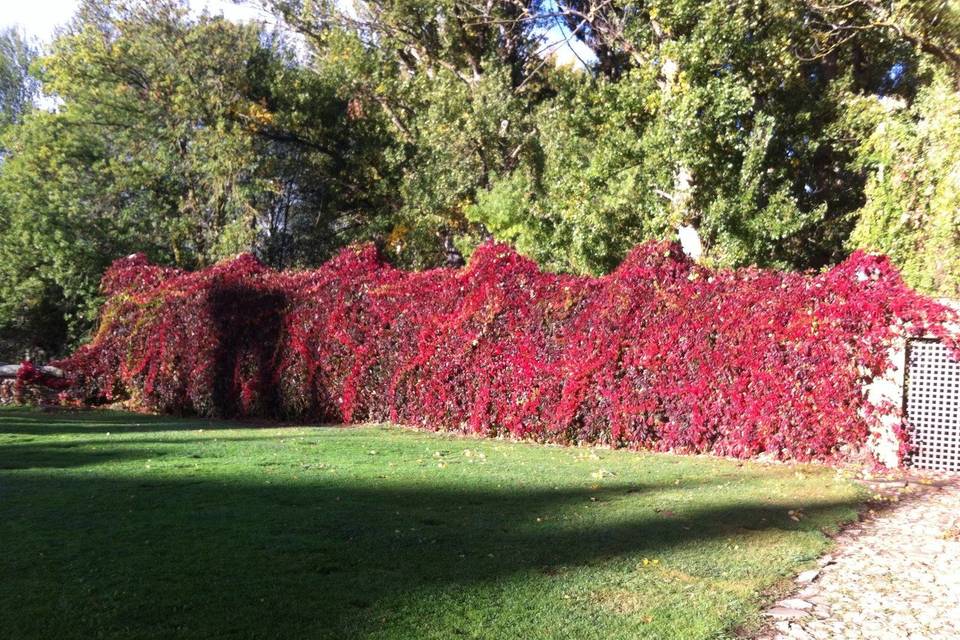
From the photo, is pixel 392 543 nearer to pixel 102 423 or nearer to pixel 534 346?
pixel 534 346

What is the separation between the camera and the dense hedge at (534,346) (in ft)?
33.4

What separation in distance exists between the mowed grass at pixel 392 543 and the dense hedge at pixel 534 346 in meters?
1.24

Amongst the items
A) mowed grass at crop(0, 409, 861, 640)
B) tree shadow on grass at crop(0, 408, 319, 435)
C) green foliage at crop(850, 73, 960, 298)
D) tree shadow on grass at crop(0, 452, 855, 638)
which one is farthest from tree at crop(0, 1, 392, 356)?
tree shadow on grass at crop(0, 452, 855, 638)

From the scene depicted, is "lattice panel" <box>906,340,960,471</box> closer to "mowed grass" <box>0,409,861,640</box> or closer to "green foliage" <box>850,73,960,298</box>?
"mowed grass" <box>0,409,861,640</box>

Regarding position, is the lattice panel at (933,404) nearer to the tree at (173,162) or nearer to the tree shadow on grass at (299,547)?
the tree shadow on grass at (299,547)

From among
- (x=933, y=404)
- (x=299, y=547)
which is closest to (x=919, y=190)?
(x=933, y=404)

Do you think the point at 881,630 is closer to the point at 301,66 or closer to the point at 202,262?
the point at 202,262

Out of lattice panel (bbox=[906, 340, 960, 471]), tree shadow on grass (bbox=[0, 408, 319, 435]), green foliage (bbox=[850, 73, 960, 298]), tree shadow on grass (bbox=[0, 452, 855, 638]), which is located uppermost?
green foliage (bbox=[850, 73, 960, 298])

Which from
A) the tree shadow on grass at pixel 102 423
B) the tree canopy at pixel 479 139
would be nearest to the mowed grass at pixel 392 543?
the tree shadow on grass at pixel 102 423

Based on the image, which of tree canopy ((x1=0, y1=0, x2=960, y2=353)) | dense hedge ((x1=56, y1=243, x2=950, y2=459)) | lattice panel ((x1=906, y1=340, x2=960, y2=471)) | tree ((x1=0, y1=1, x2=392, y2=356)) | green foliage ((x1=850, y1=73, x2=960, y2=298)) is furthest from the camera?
tree ((x1=0, y1=1, x2=392, y2=356))

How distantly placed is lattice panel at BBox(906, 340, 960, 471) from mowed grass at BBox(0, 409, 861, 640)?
4.35 feet

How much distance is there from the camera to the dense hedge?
33.4ft

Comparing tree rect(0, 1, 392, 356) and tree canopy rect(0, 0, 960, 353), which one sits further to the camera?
tree rect(0, 1, 392, 356)

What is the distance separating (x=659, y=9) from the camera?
1577 cm
